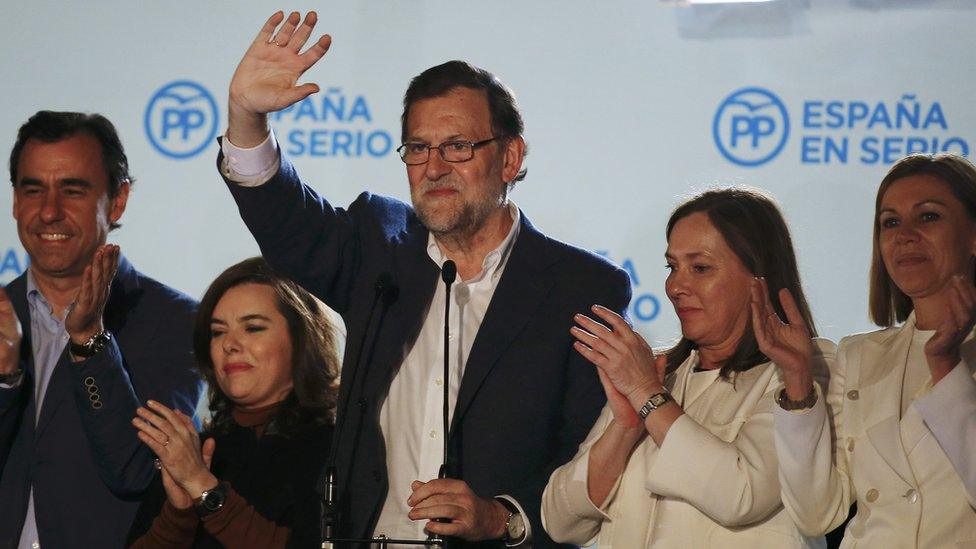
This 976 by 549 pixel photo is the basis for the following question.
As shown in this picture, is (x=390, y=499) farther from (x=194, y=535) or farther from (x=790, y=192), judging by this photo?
(x=790, y=192)

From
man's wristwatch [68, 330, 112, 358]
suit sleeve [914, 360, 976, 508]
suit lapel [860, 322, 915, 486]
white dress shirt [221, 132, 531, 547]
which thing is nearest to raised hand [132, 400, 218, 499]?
man's wristwatch [68, 330, 112, 358]

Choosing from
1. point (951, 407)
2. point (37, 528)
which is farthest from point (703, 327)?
point (37, 528)

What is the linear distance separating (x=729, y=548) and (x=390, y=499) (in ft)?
2.84

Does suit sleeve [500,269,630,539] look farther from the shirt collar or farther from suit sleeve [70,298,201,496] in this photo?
suit sleeve [70,298,201,496]

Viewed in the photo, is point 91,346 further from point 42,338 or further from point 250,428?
point 250,428

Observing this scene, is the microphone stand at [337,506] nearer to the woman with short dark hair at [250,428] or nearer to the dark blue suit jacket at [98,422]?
the woman with short dark hair at [250,428]

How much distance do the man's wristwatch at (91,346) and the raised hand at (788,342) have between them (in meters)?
1.92

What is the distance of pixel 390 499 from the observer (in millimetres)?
3094

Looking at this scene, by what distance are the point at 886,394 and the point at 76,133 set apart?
8.76 feet

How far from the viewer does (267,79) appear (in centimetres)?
298

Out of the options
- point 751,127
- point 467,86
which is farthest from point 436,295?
point 751,127

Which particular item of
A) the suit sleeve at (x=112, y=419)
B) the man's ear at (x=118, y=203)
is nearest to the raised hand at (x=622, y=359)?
the suit sleeve at (x=112, y=419)

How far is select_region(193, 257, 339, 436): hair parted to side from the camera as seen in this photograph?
3488 mm

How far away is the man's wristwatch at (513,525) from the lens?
9.73ft
